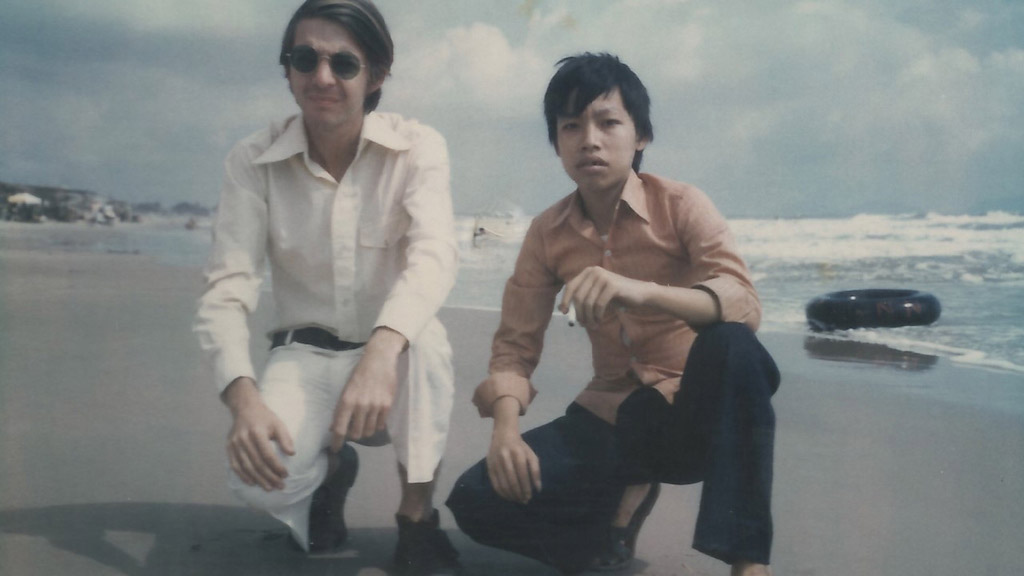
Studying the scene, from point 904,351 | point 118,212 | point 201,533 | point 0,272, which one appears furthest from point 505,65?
point 0,272

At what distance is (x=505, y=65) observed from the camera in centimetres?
253

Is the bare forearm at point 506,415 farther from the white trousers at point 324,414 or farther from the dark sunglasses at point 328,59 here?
the dark sunglasses at point 328,59

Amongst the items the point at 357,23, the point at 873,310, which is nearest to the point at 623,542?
the point at 357,23

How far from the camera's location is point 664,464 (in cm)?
189

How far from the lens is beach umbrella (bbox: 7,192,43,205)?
11.4 feet

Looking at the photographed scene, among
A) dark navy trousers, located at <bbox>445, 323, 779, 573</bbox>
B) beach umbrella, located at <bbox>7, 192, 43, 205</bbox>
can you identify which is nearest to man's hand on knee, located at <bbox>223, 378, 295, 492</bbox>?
dark navy trousers, located at <bbox>445, 323, 779, 573</bbox>

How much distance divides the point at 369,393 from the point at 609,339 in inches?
22.0

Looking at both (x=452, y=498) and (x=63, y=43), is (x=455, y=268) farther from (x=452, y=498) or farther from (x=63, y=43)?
(x=63, y=43)

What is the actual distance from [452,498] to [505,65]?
4.05 feet

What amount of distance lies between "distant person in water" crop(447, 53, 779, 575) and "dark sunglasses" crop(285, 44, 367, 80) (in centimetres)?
43

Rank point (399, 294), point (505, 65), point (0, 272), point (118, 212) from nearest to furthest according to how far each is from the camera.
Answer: point (399, 294)
point (505, 65)
point (118, 212)
point (0, 272)

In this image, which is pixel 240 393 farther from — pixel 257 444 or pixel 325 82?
pixel 325 82

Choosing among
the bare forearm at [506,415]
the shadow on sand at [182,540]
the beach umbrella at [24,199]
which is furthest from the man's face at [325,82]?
the beach umbrella at [24,199]

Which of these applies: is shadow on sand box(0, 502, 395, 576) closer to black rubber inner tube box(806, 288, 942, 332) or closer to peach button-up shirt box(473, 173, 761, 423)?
peach button-up shirt box(473, 173, 761, 423)
